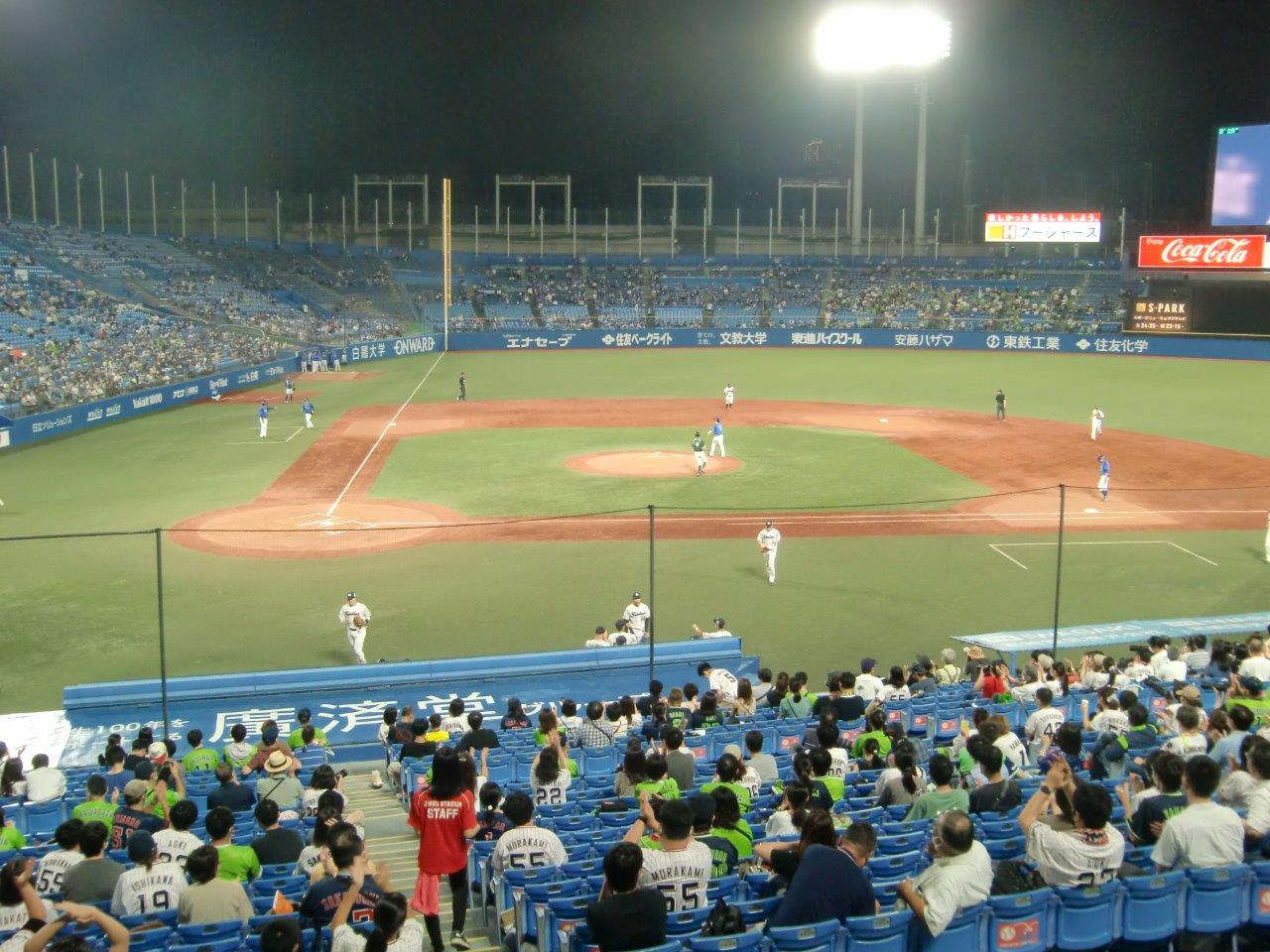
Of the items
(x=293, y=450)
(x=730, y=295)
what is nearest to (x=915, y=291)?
(x=730, y=295)

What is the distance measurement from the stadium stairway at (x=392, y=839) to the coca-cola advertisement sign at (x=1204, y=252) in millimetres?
67095

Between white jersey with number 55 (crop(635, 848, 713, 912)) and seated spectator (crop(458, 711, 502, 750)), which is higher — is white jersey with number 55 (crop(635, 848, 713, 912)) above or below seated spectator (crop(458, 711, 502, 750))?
above

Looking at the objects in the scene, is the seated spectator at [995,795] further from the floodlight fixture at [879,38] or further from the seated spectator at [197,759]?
the floodlight fixture at [879,38]

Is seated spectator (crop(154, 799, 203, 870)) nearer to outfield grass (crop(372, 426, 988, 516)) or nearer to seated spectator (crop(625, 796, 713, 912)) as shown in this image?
seated spectator (crop(625, 796, 713, 912))

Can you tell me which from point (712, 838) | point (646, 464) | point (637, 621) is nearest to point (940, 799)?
point (712, 838)

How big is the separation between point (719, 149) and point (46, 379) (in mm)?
83708

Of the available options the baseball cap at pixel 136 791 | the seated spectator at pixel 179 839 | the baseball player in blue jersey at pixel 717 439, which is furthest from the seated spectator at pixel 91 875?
the baseball player in blue jersey at pixel 717 439

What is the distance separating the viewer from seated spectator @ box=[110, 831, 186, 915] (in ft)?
25.6

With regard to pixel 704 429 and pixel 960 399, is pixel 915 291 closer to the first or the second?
pixel 960 399

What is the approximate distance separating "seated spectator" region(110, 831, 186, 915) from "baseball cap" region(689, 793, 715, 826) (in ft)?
11.6

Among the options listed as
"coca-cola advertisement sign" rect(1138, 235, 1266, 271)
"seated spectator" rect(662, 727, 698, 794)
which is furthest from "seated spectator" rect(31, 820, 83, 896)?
"coca-cola advertisement sign" rect(1138, 235, 1266, 271)

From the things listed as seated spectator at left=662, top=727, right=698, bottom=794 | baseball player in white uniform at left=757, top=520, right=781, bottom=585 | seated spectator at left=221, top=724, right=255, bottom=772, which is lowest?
seated spectator at left=221, top=724, right=255, bottom=772

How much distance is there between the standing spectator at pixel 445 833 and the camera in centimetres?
880

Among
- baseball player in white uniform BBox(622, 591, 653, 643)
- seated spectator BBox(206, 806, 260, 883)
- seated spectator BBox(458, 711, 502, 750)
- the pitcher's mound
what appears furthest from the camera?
the pitcher's mound
